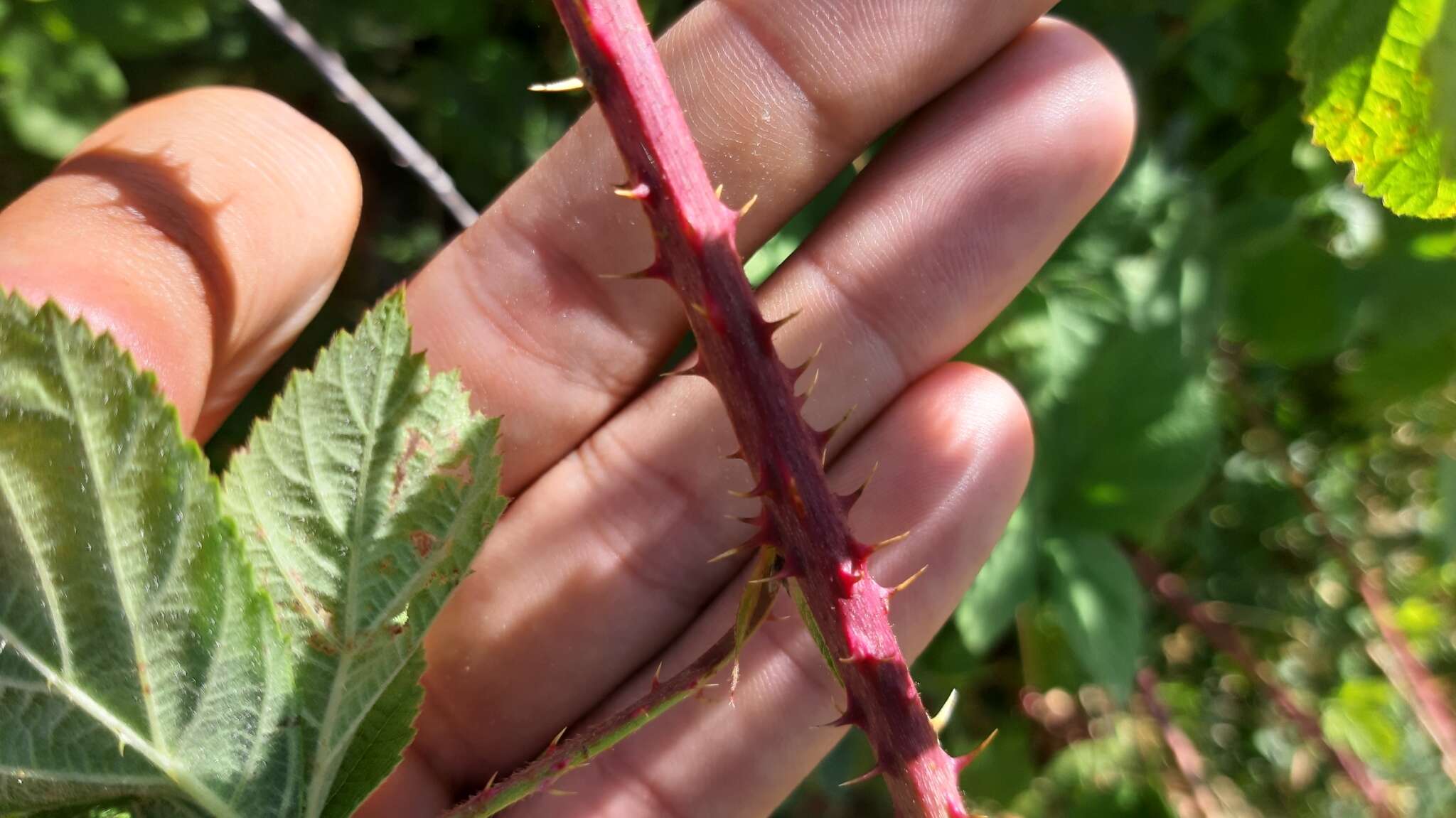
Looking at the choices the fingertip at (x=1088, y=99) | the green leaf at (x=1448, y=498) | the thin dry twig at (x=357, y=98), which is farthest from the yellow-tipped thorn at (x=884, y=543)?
the green leaf at (x=1448, y=498)

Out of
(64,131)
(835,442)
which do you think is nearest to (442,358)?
(835,442)

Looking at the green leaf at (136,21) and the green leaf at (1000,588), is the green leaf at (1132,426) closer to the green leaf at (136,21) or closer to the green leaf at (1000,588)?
the green leaf at (1000,588)

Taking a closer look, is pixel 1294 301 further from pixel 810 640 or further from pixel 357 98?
pixel 357 98

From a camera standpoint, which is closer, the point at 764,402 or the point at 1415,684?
the point at 764,402

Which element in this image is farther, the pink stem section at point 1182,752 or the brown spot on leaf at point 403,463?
the pink stem section at point 1182,752

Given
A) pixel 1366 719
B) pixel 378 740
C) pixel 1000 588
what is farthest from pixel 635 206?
pixel 1366 719
